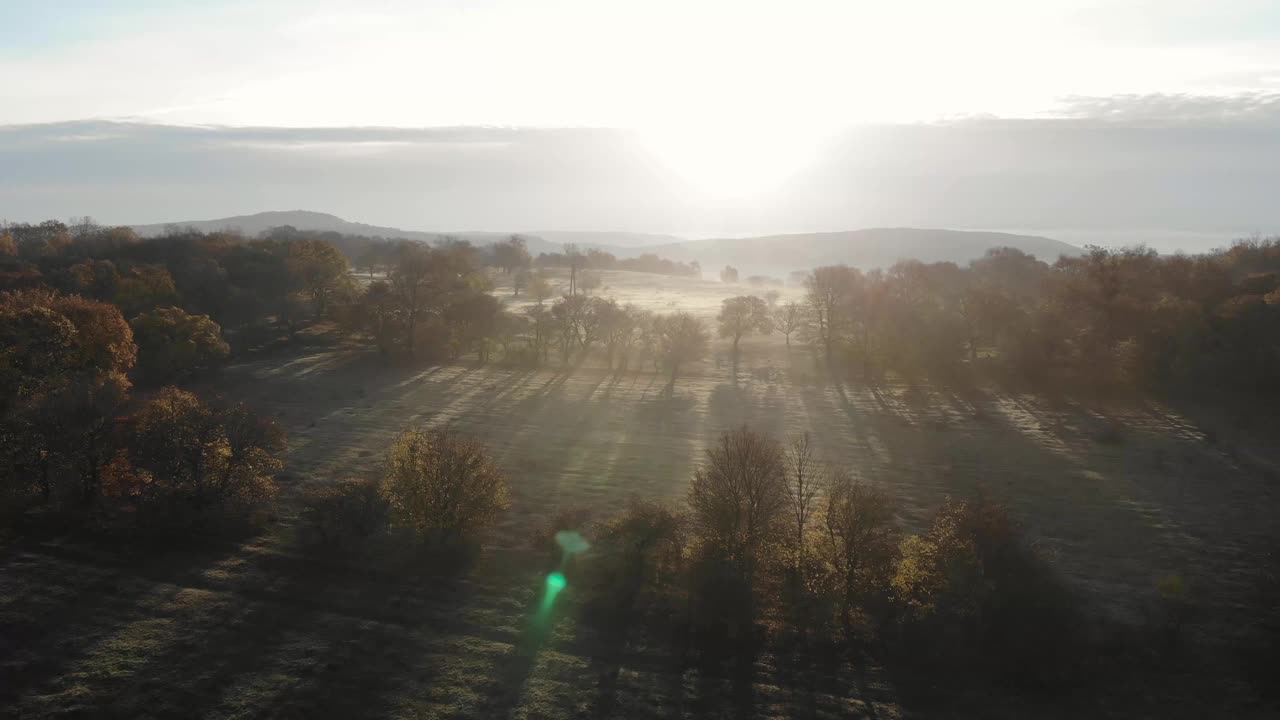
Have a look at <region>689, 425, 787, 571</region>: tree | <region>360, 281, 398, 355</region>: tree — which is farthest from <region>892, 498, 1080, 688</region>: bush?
<region>360, 281, 398, 355</region>: tree

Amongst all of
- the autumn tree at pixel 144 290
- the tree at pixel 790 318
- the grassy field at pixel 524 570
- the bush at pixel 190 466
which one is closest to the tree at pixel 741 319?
the tree at pixel 790 318

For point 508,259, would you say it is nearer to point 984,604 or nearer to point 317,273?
point 317,273

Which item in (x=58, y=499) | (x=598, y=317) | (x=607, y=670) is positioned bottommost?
(x=607, y=670)

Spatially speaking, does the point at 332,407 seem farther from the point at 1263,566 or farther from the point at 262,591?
the point at 1263,566

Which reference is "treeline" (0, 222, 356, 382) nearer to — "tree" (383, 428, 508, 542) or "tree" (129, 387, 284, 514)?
"tree" (129, 387, 284, 514)

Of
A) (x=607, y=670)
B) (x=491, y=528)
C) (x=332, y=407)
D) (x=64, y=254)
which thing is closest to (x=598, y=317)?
(x=332, y=407)
